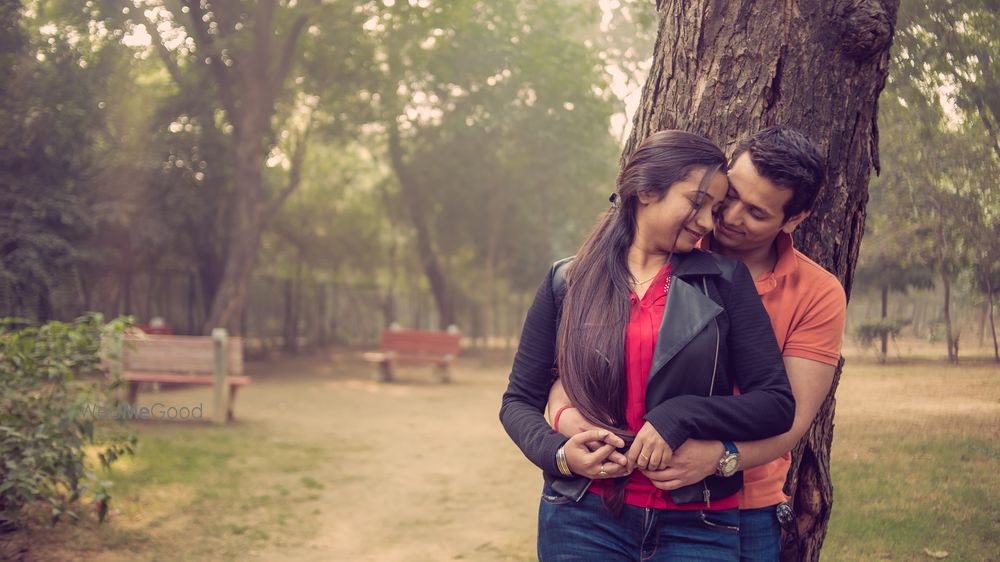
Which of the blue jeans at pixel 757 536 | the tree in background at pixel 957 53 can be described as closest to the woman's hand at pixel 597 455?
the blue jeans at pixel 757 536

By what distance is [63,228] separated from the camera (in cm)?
1500

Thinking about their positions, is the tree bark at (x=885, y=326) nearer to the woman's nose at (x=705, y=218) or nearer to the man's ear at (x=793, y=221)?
the man's ear at (x=793, y=221)

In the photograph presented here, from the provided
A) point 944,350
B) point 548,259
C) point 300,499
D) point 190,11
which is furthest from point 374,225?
point 944,350

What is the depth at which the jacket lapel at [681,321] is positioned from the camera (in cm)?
215

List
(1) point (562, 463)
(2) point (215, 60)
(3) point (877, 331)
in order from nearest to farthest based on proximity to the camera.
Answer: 1. (1) point (562, 463)
2. (3) point (877, 331)
3. (2) point (215, 60)

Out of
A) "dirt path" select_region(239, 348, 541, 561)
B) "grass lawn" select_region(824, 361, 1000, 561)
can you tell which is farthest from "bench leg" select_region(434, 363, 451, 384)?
"grass lawn" select_region(824, 361, 1000, 561)

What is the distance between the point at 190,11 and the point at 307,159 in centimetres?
954

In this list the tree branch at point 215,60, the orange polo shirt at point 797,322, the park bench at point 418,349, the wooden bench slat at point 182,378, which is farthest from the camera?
the park bench at point 418,349

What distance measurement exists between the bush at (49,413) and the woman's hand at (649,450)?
3815 mm

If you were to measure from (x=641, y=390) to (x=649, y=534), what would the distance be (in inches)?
13.5

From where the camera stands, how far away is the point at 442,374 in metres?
17.2

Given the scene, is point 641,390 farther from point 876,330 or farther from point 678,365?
point 876,330

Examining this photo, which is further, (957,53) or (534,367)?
(957,53)

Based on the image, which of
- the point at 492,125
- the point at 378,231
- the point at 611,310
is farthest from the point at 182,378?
the point at 378,231
